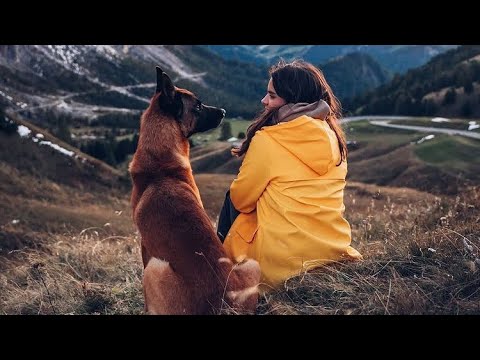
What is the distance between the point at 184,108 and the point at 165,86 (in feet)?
1.23

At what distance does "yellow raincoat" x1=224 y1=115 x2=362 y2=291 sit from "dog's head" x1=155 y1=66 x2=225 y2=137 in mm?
916

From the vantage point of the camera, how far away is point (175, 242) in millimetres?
4066

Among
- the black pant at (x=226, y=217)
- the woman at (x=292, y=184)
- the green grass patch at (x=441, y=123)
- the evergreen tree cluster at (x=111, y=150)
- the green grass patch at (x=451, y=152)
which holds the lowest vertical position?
the evergreen tree cluster at (x=111, y=150)

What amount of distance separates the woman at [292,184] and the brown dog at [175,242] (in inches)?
14.9

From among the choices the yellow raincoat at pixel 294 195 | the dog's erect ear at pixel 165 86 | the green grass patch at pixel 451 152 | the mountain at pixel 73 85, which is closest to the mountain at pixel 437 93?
the green grass patch at pixel 451 152

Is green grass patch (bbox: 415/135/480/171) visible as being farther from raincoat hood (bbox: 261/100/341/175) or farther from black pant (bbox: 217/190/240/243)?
raincoat hood (bbox: 261/100/341/175)

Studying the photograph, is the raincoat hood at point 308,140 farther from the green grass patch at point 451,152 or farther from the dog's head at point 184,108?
the green grass patch at point 451,152

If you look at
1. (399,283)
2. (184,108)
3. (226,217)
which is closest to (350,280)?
(399,283)

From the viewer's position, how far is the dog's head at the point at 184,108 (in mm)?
4954

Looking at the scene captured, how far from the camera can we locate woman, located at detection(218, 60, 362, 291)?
14.6 ft

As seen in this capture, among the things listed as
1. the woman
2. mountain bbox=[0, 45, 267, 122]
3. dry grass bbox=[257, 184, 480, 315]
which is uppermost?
the woman

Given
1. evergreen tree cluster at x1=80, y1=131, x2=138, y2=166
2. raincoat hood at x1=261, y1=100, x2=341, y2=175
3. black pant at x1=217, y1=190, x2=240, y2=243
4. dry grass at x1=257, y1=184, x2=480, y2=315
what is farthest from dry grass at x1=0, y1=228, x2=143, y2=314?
evergreen tree cluster at x1=80, y1=131, x2=138, y2=166

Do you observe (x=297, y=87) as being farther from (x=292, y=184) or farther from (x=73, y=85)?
(x=73, y=85)

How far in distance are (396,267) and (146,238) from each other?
2307mm
